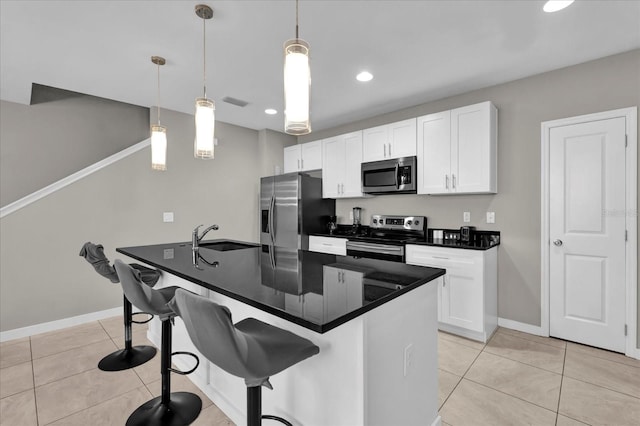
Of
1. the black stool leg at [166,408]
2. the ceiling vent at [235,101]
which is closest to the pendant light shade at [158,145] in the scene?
Answer: the ceiling vent at [235,101]

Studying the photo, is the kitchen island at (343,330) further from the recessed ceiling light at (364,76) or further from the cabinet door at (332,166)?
the cabinet door at (332,166)

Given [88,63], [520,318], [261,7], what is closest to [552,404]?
[520,318]

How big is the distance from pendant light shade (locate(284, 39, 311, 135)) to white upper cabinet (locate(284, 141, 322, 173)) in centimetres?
334

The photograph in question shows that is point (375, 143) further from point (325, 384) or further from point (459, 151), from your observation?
point (325, 384)

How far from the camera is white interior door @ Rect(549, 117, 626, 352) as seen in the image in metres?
2.66

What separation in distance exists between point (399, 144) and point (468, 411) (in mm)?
2766

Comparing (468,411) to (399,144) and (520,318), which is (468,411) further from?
(399,144)

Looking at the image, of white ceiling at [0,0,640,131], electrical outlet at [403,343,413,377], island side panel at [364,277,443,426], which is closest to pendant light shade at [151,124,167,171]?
white ceiling at [0,0,640,131]

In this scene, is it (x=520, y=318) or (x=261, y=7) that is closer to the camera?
(x=261, y=7)

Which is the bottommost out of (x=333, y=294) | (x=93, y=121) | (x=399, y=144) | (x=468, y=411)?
(x=468, y=411)

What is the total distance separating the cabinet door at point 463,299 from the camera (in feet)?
9.58

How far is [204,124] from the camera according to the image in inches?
77.4

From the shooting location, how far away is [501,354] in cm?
269

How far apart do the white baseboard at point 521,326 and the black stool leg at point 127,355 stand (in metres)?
3.45
